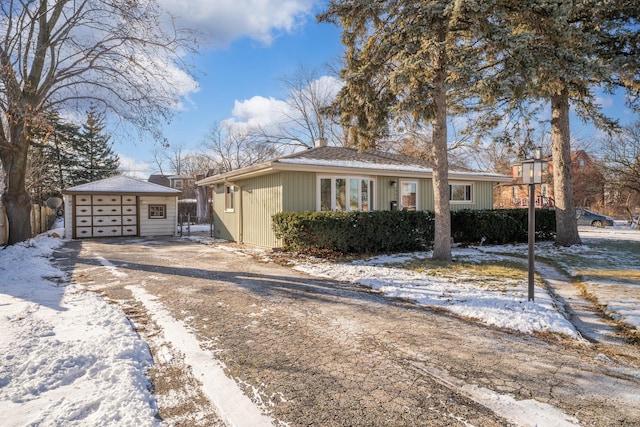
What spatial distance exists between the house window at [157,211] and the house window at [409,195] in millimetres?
12064

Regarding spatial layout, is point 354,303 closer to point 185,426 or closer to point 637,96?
point 185,426

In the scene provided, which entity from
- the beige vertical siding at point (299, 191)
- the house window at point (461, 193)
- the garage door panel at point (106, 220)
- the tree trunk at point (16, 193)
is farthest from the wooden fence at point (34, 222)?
the house window at point (461, 193)

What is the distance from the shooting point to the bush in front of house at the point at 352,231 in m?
9.27

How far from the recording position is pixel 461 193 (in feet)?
50.4

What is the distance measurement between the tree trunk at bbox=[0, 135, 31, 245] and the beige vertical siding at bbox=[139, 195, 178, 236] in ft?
19.1

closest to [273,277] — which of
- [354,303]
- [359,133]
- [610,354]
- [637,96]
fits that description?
[354,303]

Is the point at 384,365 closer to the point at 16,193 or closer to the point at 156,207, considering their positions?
the point at 16,193

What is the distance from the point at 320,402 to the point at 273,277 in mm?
4665

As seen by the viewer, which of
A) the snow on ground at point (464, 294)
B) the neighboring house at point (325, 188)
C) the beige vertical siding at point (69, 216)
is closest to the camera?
the snow on ground at point (464, 294)

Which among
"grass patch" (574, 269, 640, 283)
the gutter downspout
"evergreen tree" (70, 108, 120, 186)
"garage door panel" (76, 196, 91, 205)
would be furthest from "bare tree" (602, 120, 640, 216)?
"evergreen tree" (70, 108, 120, 186)

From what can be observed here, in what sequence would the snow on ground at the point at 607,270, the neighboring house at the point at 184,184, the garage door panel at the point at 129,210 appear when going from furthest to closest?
the neighboring house at the point at 184,184 < the garage door panel at the point at 129,210 < the snow on ground at the point at 607,270

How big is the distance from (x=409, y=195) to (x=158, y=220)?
12490 millimetres

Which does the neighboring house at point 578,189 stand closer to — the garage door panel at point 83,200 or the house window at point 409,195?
the house window at point 409,195

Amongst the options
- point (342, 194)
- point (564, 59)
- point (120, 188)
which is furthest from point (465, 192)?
point (120, 188)
